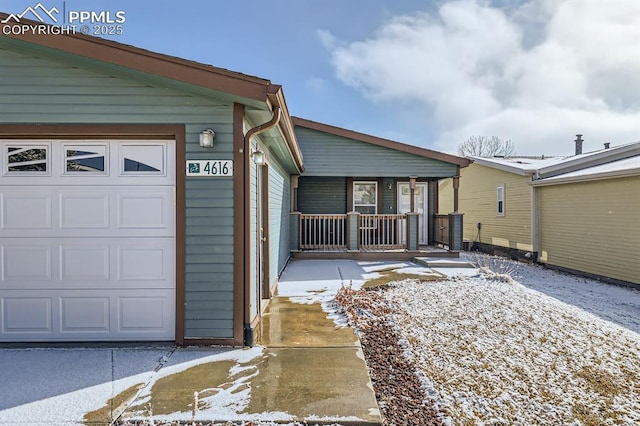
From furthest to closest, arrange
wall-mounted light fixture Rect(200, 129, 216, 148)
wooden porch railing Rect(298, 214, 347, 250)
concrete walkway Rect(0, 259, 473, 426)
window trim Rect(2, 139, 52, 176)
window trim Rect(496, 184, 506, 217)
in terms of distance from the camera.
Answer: window trim Rect(496, 184, 506, 217), wooden porch railing Rect(298, 214, 347, 250), window trim Rect(2, 139, 52, 176), wall-mounted light fixture Rect(200, 129, 216, 148), concrete walkway Rect(0, 259, 473, 426)

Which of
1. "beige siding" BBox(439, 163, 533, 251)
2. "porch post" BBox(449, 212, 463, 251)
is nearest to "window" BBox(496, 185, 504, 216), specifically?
"beige siding" BBox(439, 163, 533, 251)

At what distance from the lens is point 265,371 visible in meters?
2.91

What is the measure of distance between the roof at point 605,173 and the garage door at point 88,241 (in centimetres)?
866

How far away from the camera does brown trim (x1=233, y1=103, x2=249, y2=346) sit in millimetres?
3424

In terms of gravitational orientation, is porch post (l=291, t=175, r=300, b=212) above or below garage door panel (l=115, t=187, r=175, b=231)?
above

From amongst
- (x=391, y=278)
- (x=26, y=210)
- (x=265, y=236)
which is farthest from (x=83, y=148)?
(x=391, y=278)

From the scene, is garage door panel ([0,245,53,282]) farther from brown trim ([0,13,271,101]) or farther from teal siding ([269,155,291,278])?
teal siding ([269,155,291,278])

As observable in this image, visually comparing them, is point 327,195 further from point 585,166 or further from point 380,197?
point 585,166

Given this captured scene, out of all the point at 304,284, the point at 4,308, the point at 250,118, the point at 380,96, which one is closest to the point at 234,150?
the point at 250,118

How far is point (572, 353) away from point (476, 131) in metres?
32.3

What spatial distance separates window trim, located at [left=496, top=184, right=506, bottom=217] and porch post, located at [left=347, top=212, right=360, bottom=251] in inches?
223

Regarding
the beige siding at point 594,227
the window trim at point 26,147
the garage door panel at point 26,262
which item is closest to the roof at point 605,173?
the beige siding at point 594,227

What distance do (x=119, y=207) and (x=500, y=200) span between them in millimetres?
11876

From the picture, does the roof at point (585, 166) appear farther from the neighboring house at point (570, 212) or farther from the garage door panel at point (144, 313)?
the garage door panel at point (144, 313)
